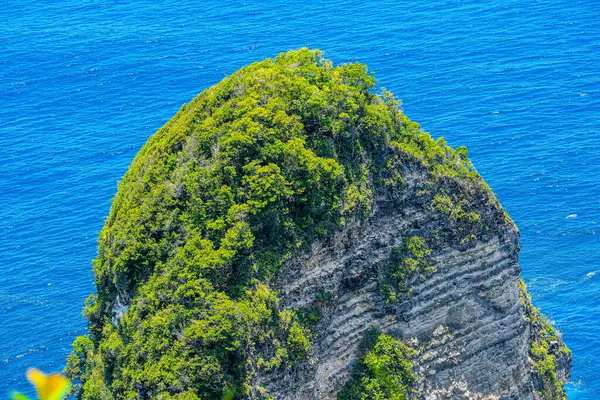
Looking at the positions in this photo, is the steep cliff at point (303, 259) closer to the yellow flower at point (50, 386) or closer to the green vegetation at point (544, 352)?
the green vegetation at point (544, 352)

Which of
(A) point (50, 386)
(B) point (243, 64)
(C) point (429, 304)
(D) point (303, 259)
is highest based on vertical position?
(B) point (243, 64)

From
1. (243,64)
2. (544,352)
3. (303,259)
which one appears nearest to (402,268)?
(303,259)

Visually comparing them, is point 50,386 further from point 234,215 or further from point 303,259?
point 303,259

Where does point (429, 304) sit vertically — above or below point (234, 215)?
below

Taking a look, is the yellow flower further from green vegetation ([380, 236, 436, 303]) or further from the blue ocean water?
the blue ocean water

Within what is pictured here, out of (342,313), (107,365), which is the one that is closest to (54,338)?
(107,365)

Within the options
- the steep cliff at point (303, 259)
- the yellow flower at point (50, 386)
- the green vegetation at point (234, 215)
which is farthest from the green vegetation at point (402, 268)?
the yellow flower at point (50, 386)
